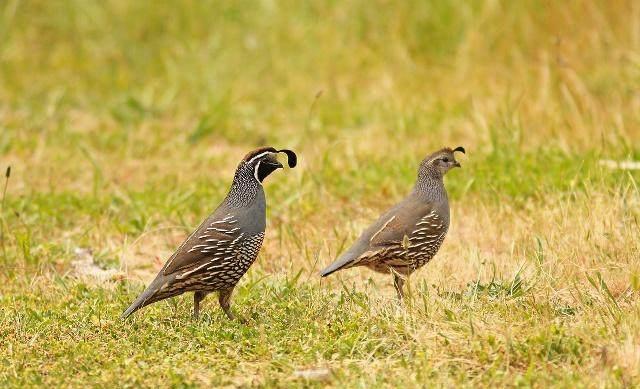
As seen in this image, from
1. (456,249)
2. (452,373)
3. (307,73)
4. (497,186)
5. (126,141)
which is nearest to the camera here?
(452,373)

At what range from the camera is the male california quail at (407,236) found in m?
5.82

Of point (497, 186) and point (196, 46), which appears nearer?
point (497, 186)

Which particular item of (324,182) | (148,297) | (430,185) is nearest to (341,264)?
(430,185)

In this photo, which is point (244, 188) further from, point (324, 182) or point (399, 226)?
point (324, 182)

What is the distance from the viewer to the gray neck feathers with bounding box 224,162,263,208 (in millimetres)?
5867

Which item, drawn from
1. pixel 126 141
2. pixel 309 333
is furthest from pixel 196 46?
pixel 309 333

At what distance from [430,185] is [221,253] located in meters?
1.29

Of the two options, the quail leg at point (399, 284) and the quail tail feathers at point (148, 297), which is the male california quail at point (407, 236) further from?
the quail tail feathers at point (148, 297)

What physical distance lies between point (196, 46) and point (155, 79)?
636 mm

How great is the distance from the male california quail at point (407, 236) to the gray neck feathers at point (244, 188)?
1.78 feet

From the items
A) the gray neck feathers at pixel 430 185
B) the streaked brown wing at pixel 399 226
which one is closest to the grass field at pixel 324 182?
the streaked brown wing at pixel 399 226

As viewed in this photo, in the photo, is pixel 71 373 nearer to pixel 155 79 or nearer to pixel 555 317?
pixel 555 317

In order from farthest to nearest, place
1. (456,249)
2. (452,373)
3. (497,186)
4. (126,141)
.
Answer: (126,141) < (497,186) < (456,249) < (452,373)

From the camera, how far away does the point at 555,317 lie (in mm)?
→ 5156
